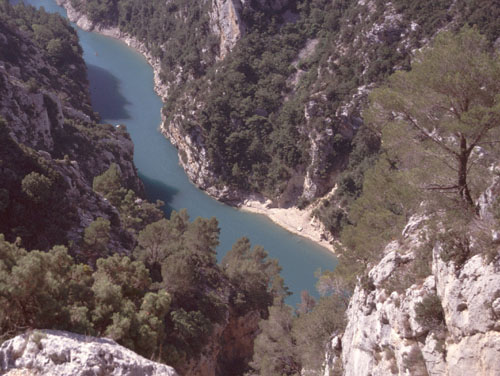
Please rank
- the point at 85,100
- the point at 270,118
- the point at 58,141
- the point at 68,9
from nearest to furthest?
the point at 58,141 < the point at 270,118 < the point at 85,100 < the point at 68,9

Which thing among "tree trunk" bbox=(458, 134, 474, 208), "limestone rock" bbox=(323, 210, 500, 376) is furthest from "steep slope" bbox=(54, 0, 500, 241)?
"tree trunk" bbox=(458, 134, 474, 208)

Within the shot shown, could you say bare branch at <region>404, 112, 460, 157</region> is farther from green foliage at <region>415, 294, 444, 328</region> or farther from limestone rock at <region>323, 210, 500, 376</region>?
green foliage at <region>415, 294, 444, 328</region>

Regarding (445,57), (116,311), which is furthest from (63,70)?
(445,57)

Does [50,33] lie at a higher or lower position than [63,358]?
higher

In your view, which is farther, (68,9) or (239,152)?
(68,9)

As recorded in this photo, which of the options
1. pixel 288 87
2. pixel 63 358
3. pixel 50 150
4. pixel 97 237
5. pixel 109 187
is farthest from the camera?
pixel 288 87

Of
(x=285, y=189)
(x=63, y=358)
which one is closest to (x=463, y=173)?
(x=63, y=358)

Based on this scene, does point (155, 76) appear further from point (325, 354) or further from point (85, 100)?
point (325, 354)

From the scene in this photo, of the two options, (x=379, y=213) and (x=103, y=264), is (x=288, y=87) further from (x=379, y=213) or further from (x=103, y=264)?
(x=379, y=213)
